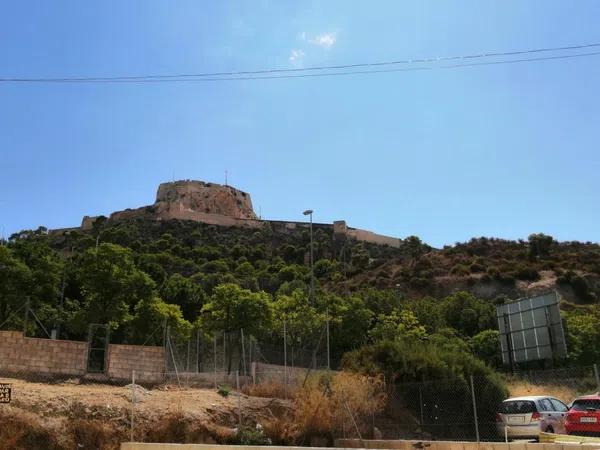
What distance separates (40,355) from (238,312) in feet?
39.4

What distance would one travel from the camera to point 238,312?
97.9 feet

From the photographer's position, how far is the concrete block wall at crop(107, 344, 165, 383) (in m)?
20.6

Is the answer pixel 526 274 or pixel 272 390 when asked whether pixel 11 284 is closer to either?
pixel 272 390

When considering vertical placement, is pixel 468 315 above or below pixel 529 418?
above

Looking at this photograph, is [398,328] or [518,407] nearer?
[518,407]

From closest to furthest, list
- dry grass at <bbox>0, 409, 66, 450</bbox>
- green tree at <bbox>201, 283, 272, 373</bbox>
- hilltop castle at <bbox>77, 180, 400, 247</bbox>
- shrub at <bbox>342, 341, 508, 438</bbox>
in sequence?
dry grass at <bbox>0, 409, 66, 450</bbox> → shrub at <bbox>342, 341, 508, 438</bbox> → green tree at <bbox>201, 283, 272, 373</bbox> → hilltop castle at <bbox>77, 180, 400, 247</bbox>

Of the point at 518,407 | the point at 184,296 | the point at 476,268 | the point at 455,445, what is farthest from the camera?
the point at 476,268

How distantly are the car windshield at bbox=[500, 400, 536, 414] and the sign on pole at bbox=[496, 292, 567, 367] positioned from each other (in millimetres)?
4777

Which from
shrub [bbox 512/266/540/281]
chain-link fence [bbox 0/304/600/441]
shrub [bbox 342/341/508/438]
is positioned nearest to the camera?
chain-link fence [bbox 0/304/600/441]

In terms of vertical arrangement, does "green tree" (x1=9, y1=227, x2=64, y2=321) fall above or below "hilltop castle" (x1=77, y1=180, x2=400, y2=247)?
below

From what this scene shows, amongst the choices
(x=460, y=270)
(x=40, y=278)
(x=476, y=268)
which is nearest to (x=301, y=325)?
(x=40, y=278)

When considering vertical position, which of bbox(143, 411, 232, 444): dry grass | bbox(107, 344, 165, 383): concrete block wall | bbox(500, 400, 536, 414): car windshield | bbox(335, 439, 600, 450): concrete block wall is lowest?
bbox(335, 439, 600, 450): concrete block wall

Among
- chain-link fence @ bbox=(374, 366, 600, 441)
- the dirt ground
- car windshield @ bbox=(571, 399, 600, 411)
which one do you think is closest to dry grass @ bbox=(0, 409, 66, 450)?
the dirt ground

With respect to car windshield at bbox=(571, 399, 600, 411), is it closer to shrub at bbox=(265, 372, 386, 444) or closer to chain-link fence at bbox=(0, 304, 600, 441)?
chain-link fence at bbox=(0, 304, 600, 441)
